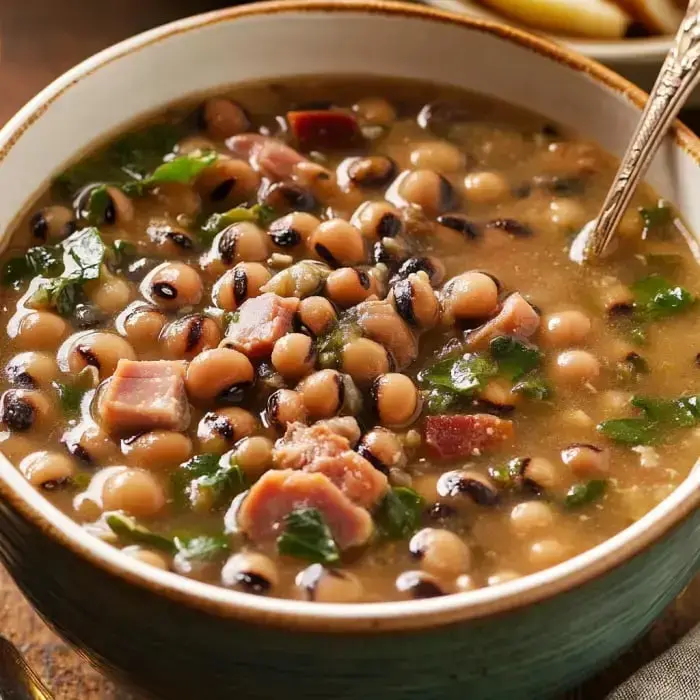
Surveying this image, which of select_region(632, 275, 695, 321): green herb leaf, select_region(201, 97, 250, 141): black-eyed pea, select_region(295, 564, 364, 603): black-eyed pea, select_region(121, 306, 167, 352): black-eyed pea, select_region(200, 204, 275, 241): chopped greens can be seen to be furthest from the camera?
select_region(201, 97, 250, 141): black-eyed pea

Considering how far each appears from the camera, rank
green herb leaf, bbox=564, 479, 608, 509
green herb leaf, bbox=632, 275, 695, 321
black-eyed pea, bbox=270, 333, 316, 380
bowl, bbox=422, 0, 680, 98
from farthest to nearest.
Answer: bowl, bbox=422, 0, 680, 98 → green herb leaf, bbox=632, 275, 695, 321 → black-eyed pea, bbox=270, 333, 316, 380 → green herb leaf, bbox=564, 479, 608, 509

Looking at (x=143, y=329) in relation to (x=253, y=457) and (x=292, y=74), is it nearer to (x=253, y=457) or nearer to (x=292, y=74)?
(x=253, y=457)

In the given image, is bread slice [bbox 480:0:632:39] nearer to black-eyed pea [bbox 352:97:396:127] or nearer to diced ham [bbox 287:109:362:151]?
black-eyed pea [bbox 352:97:396:127]

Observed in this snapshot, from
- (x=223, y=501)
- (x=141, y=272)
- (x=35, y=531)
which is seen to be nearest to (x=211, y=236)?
(x=141, y=272)

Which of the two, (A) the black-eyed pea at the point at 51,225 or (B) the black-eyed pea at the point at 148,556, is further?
(A) the black-eyed pea at the point at 51,225

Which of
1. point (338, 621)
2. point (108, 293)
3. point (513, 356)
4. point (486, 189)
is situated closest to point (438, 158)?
point (486, 189)

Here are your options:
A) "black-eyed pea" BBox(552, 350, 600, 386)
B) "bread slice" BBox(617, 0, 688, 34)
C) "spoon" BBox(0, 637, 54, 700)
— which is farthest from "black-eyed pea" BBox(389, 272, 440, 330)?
"bread slice" BBox(617, 0, 688, 34)

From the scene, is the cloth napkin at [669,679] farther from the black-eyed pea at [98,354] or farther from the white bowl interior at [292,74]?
the black-eyed pea at [98,354]

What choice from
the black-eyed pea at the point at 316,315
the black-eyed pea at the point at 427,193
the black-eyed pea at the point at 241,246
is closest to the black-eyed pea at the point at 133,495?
the black-eyed pea at the point at 316,315
